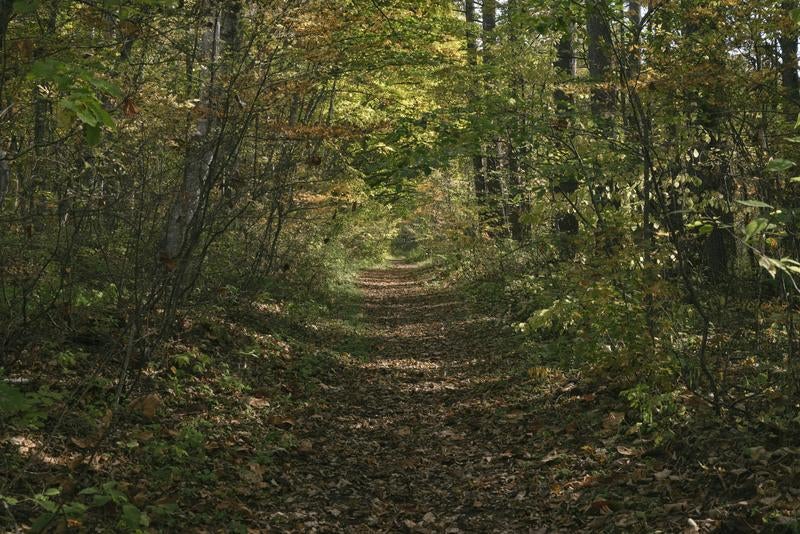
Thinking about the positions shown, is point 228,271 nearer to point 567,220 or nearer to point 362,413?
point 362,413

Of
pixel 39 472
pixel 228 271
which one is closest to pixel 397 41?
pixel 228 271

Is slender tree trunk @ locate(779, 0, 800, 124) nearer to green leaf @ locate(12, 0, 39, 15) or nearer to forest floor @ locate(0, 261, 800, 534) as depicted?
forest floor @ locate(0, 261, 800, 534)

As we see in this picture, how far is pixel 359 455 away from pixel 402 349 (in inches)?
203

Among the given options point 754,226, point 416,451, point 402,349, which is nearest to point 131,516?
point 416,451

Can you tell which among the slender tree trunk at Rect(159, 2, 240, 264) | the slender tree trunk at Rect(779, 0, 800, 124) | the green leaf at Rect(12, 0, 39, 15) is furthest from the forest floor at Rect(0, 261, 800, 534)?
the slender tree trunk at Rect(779, 0, 800, 124)

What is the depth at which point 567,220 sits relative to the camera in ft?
44.9

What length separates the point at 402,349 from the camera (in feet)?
38.8

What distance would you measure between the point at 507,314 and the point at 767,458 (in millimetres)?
8247

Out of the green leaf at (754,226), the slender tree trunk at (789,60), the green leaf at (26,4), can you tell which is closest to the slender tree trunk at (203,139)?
the green leaf at (26,4)

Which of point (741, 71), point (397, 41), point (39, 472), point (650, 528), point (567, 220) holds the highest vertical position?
point (397, 41)

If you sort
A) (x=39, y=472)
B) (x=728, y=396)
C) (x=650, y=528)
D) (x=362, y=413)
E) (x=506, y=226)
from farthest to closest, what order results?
(x=506, y=226) < (x=362, y=413) < (x=728, y=396) < (x=39, y=472) < (x=650, y=528)

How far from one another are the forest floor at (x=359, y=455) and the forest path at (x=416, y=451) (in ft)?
0.08

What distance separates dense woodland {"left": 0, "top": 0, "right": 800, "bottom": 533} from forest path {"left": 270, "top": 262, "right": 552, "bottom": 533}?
0.13 feet

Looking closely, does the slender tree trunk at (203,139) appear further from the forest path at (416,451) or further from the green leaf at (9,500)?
the green leaf at (9,500)
